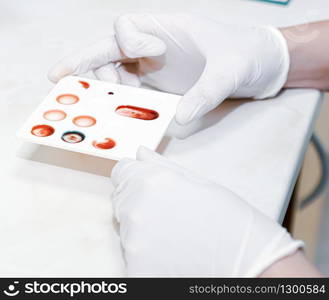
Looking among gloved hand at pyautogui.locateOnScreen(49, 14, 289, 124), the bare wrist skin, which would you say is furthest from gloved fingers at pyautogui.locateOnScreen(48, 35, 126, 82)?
the bare wrist skin

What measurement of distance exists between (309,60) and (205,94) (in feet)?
0.93

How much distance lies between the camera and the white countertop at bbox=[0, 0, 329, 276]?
29.1 inches

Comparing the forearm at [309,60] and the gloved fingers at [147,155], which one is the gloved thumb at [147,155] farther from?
the forearm at [309,60]

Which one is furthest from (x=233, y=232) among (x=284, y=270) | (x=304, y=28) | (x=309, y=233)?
(x=309, y=233)

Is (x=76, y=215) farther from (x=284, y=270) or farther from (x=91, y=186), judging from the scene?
(x=284, y=270)

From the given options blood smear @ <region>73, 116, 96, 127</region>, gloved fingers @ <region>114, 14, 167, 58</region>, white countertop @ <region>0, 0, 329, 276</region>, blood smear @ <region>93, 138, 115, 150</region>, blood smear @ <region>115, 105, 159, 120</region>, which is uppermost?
gloved fingers @ <region>114, 14, 167, 58</region>

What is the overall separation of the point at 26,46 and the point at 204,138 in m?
0.49

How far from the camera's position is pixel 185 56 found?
100 cm

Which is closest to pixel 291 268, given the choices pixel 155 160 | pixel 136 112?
pixel 155 160

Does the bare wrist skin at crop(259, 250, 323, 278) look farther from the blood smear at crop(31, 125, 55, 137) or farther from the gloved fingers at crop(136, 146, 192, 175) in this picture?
the blood smear at crop(31, 125, 55, 137)

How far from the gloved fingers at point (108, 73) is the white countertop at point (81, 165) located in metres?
0.11

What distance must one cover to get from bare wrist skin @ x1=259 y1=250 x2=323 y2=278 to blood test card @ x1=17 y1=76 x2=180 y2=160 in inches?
10.7

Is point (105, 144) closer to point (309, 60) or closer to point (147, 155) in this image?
point (147, 155)

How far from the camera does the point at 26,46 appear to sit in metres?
1.15
